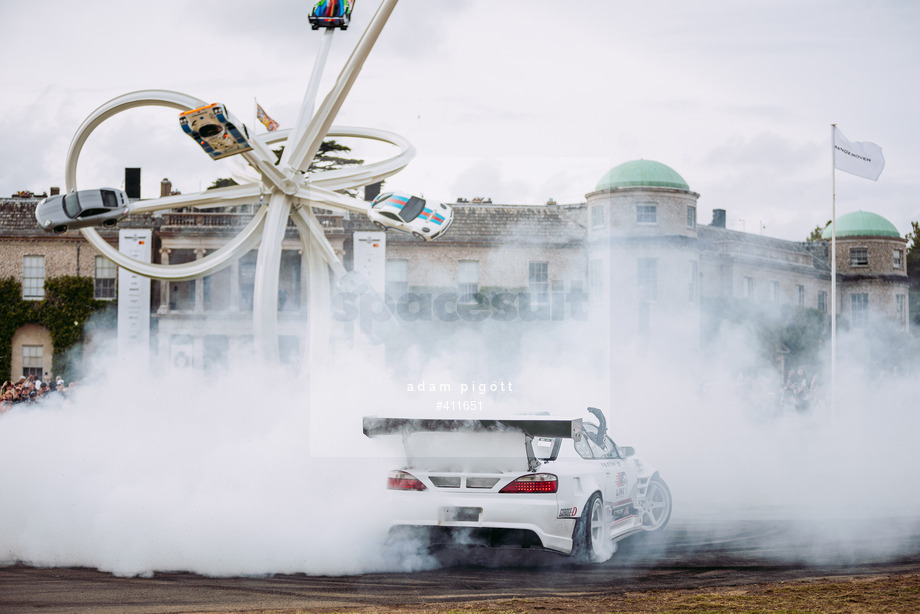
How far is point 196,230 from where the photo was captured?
39750mm

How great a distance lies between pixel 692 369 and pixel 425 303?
17.2 meters

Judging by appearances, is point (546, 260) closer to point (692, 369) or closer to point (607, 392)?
point (692, 369)

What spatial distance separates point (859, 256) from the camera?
54281mm

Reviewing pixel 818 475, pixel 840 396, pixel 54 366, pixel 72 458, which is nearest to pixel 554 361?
pixel 818 475

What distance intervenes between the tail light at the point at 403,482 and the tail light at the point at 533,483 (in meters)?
0.74

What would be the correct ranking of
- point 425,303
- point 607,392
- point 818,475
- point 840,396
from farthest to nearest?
point 425,303, point 840,396, point 818,475, point 607,392

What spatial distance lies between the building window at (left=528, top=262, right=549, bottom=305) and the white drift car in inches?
1212

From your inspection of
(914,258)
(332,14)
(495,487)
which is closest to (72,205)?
(332,14)

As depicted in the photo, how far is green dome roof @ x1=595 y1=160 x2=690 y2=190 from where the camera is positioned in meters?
41.8

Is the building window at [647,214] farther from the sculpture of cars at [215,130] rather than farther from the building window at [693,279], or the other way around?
the sculpture of cars at [215,130]

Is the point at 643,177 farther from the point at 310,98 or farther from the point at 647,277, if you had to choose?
the point at 310,98

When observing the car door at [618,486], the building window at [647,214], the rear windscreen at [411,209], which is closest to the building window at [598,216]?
the building window at [647,214]

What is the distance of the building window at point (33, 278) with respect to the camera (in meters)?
40.8

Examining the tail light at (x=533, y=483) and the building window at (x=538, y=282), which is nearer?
the tail light at (x=533, y=483)
